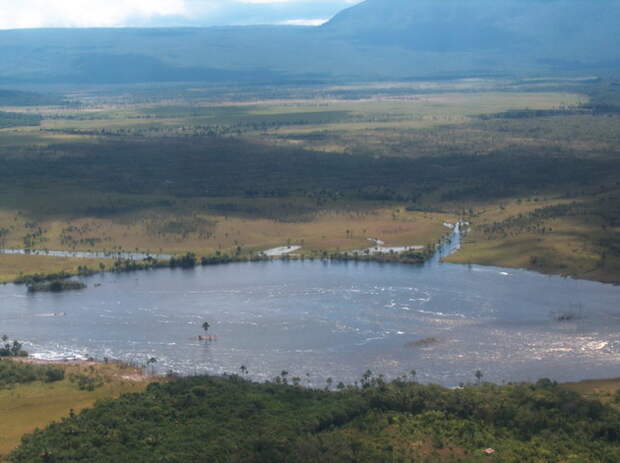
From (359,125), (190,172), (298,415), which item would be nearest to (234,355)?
(298,415)

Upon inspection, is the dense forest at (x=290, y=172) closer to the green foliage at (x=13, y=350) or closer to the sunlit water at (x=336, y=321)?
the sunlit water at (x=336, y=321)

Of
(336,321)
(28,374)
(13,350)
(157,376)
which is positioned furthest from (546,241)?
(28,374)

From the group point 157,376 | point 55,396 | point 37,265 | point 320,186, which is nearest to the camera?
point 55,396

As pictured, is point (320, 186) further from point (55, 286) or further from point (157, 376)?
point (157, 376)

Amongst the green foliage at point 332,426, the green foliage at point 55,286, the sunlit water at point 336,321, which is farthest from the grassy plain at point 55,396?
the green foliage at point 55,286

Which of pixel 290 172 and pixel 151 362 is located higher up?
pixel 290 172

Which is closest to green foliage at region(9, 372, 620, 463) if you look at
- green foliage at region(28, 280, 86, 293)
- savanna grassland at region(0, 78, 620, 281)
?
green foliage at region(28, 280, 86, 293)

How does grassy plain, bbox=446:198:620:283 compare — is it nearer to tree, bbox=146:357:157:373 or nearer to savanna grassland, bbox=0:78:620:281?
savanna grassland, bbox=0:78:620:281
